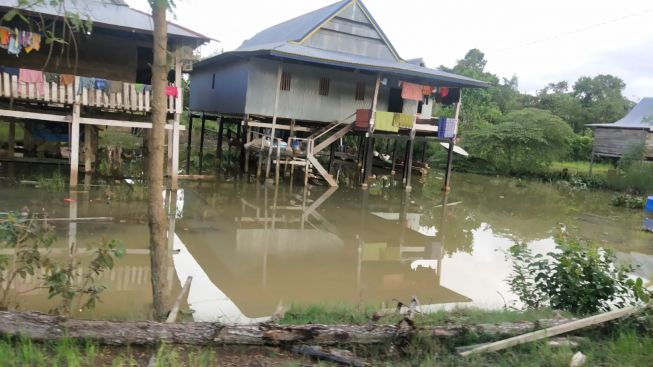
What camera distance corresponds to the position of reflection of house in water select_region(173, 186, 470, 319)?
253 inches

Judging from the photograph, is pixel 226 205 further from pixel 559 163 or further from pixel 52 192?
pixel 559 163

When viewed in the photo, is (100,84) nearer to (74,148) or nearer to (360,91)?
(74,148)

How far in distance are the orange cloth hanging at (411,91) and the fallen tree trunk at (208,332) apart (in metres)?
14.7

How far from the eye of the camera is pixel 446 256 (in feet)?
30.4

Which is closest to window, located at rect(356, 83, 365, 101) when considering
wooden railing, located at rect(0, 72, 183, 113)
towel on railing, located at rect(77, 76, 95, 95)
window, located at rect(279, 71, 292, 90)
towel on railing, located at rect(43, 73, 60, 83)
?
window, located at rect(279, 71, 292, 90)

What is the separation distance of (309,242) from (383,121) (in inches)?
344

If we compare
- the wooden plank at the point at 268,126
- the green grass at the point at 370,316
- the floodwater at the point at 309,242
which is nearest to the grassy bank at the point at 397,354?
the green grass at the point at 370,316

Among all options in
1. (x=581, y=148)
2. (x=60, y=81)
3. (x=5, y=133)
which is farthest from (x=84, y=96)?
(x=581, y=148)

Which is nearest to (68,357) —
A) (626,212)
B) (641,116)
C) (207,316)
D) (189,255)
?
(207,316)

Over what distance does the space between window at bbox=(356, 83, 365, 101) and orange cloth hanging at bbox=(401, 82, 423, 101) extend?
160cm

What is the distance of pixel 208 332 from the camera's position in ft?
11.9

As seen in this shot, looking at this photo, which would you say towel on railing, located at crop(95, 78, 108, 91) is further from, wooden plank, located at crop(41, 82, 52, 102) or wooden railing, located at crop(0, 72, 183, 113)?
wooden plank, located at crop(41, 82, 52, 102)

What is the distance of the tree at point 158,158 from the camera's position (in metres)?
3.78

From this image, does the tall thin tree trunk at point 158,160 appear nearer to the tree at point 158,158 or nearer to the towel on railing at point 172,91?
the tree at point 158,158
